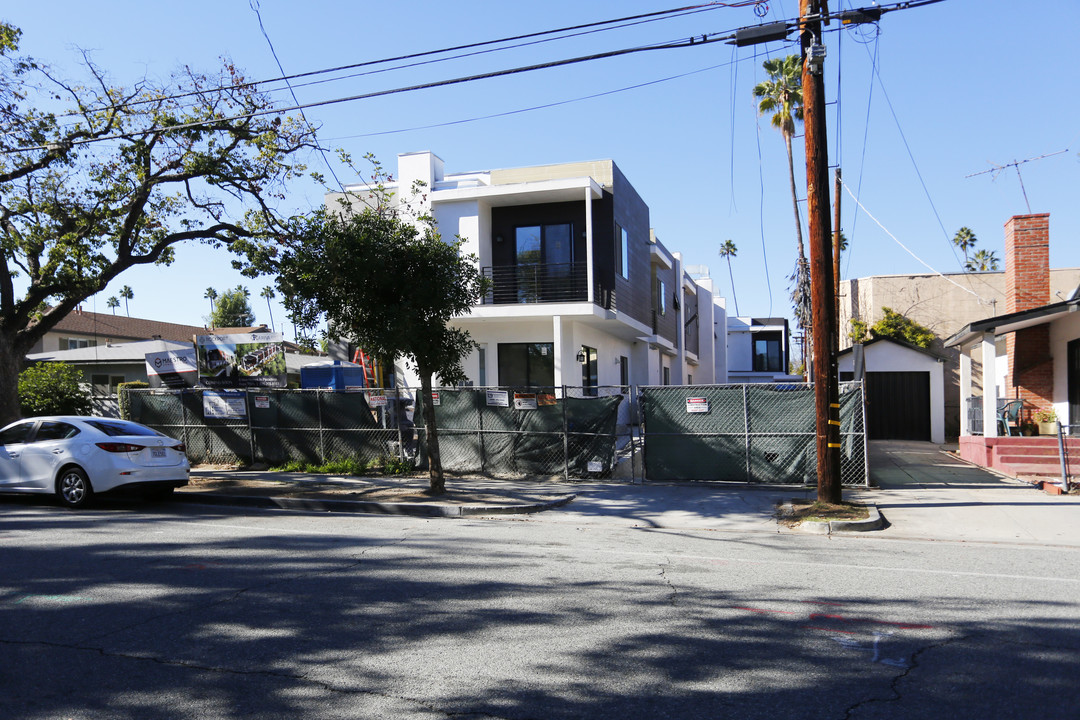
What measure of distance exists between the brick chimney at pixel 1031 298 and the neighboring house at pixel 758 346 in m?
29.0

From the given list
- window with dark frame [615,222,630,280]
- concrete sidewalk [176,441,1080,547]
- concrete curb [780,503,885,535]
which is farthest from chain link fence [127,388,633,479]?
window with dark frame [615,222,630,280]

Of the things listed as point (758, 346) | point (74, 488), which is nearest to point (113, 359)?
point (74, 488)

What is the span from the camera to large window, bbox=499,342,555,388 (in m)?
21.0

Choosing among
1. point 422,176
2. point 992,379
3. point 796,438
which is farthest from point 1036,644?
point 422,176

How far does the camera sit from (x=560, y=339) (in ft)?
64.8

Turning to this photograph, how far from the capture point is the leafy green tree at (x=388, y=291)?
39.3ft

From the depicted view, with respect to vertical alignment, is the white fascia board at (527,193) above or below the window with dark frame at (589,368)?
above

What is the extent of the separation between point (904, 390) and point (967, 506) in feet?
47.3

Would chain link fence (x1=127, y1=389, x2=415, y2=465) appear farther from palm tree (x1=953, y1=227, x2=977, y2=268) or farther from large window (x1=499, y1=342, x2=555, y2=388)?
palm tree (x1=953, y1=227, x2=977, y2=268)

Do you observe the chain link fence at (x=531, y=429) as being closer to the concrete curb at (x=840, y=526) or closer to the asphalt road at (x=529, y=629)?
the concrete curb at (x=840, y=526)

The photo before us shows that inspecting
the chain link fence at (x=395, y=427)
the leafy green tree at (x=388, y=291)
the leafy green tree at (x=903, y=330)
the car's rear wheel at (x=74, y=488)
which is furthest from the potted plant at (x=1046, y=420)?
the car's rear wheel at (x=74, y=488)

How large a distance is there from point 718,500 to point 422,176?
13435 millimetres

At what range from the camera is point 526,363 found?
2120 cm

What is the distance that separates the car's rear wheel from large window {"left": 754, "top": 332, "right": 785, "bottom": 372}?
42.3 m
